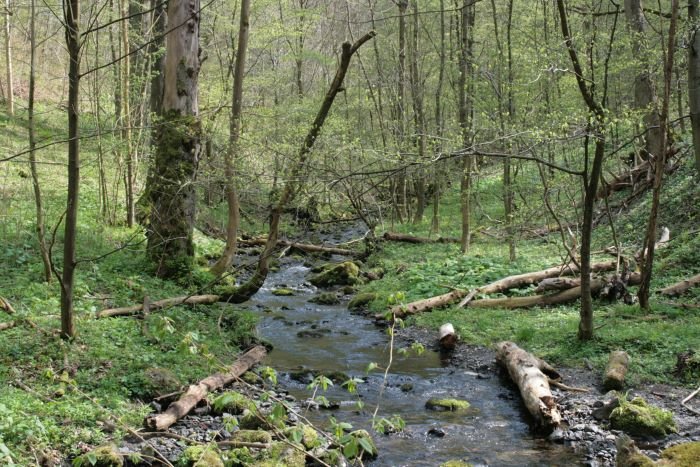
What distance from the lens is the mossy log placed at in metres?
6.60

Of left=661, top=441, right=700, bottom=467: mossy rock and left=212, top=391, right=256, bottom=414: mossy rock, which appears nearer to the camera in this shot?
left=212, top=391, right=256, bottom=414: mossy rock

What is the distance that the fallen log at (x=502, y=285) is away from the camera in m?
10.8

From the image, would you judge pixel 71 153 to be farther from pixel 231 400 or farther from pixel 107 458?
pixel 231 400

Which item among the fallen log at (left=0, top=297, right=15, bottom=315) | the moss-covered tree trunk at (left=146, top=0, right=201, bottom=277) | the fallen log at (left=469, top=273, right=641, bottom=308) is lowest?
the fallen log at (left=469, top=273, right=641, bottom=308)

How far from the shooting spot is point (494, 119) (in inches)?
535

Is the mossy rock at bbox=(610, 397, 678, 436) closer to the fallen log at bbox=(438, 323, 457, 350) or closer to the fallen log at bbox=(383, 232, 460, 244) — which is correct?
the fallen log at bbox=(438, 323, 457, 350)

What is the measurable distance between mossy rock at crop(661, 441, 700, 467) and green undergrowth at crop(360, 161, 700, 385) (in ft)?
6.99

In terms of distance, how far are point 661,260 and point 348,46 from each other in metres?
7.31

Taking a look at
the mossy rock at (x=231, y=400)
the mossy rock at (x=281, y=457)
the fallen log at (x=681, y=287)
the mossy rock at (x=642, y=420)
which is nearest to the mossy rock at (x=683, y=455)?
the mossy rock at (x=642, y=420)

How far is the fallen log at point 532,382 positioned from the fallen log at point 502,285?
108 inches

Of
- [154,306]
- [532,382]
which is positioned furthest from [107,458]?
[532,382]

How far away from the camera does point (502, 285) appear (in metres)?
11.2

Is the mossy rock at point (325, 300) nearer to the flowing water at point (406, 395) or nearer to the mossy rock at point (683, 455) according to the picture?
the flowing water at point (406, 395)

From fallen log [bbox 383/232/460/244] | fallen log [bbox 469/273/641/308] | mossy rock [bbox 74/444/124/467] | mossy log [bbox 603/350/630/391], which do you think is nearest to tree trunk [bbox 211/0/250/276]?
fallen log [bbox 469/273/641/308]
